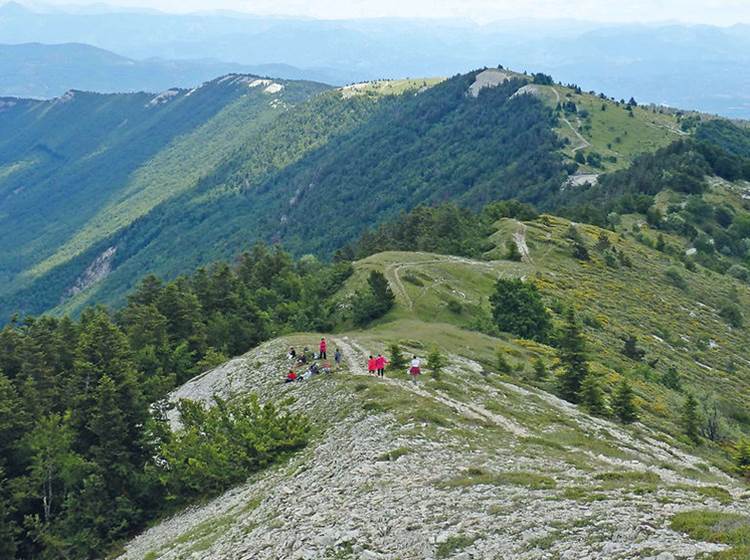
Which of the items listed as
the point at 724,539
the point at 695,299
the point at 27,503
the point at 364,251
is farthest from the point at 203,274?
the point at 724,539

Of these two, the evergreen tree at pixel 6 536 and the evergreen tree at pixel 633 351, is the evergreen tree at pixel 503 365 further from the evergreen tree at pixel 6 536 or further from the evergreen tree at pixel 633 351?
the evergreen tree at pixel 6 536

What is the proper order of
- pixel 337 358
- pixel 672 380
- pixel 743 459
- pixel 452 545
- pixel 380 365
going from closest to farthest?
pixel 452 545 < pixel 743 459 < pixel 380 365 < pixel 337 358 < pixel 672 380

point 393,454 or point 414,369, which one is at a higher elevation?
point 393,454

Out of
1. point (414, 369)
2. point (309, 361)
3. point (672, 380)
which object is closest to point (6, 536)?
point (309, 361)

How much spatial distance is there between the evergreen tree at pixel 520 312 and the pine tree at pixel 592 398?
24809 millimetres

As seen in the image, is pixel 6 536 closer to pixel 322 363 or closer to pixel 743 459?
pixel 322 363

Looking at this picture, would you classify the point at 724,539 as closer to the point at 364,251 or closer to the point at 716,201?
the point at 364,251

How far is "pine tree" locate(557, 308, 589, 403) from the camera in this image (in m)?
49.4

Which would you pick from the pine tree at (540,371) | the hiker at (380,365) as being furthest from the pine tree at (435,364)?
the pine tree at (540,371)

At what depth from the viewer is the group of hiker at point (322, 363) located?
46469mm

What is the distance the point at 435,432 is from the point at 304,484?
7.03 metres

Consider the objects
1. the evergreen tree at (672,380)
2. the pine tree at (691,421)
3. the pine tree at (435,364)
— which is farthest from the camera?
the evergreen tree at (672,380)

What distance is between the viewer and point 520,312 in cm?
7412

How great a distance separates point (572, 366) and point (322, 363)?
18370mm
